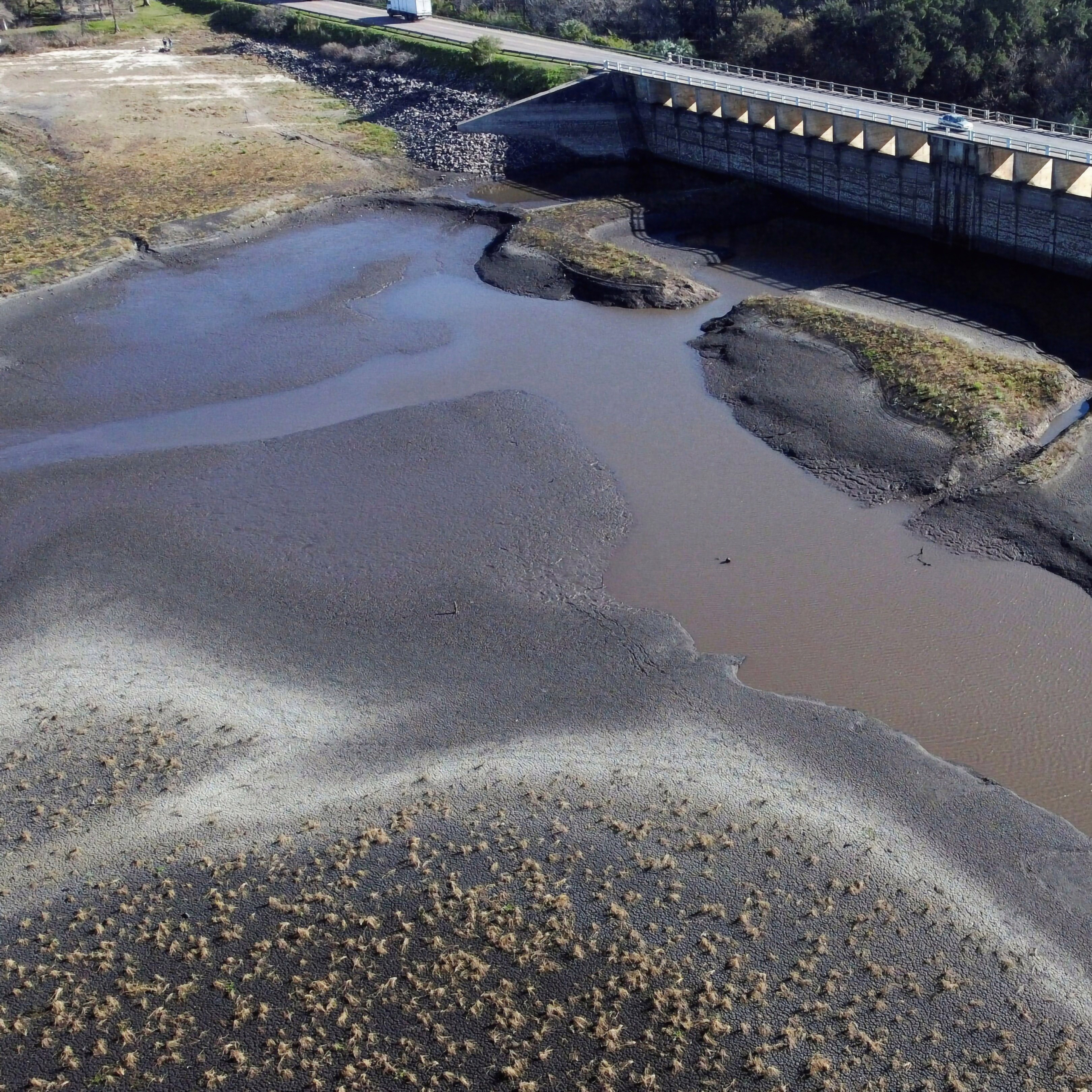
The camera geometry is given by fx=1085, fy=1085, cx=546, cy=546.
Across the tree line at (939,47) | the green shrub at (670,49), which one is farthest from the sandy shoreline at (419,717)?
the green shrub at (670,49)

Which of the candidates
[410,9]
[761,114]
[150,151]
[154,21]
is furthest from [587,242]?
[154,21]

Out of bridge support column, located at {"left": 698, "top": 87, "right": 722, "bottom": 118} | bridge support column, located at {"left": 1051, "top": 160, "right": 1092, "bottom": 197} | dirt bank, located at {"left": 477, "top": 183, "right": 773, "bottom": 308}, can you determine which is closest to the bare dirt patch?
dirt bank, located at {"left": 477, "top": 183, "right": 773, "bottom": 308}

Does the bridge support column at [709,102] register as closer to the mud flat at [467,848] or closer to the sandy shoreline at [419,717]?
the sandy shoreline at [419,717]

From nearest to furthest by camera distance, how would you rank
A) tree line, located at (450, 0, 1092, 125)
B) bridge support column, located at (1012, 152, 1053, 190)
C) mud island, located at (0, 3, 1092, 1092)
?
mud island, located at (0, 3, 1092, 1092)
bridge support column, located at (1012, 152, 1053, 190)
tree line, located at (450, 0, 1092, 125)

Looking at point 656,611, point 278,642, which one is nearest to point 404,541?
point 278,642

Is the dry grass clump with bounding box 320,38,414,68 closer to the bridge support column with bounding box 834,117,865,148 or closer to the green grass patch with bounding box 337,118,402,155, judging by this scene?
the green grass patch with bounding box 337,118,402,155

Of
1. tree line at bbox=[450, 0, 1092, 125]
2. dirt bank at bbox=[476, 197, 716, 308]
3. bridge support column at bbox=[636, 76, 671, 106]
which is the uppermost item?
tree line at bbox=[450, 0, 1092, 125]

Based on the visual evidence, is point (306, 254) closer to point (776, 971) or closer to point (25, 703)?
point (25, 703)
